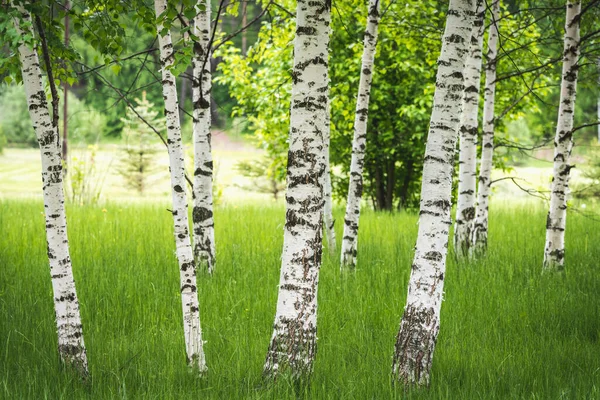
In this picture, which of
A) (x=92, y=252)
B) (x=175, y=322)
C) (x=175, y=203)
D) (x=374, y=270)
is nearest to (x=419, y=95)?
(x=374, y=270)

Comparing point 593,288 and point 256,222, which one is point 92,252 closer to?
point 256,222

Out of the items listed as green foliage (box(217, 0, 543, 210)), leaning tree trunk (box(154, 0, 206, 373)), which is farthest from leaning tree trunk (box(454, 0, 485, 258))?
leaning tree trunk (box(154, 0, 206, 373))

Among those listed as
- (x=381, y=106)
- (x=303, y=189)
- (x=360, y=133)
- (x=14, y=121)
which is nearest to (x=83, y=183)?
(x=381, y=106)

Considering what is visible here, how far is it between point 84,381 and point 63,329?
37 centimetres

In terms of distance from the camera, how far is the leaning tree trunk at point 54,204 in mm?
3705

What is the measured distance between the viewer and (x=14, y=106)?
43.7m

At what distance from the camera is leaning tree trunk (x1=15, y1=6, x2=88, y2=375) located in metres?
3.71

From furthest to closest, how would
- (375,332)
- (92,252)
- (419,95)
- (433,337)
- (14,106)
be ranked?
(14,106), (419,95), (92,252), (375,332), (433,337)

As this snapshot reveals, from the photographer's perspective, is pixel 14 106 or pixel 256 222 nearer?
pixel 256 222

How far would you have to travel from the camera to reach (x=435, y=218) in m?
3.76

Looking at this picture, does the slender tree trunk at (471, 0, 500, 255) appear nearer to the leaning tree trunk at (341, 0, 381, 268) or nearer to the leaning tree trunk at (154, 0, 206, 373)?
the leaning tree trunk at (341, 0, 381, 268)

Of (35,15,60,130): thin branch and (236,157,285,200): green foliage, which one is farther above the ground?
(35,15,60,130): thin branch

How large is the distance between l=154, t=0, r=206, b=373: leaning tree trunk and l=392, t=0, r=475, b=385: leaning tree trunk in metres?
1.32

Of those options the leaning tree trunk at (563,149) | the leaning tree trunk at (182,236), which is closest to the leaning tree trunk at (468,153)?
the leaning tree trunk at (563,149)
